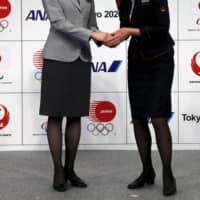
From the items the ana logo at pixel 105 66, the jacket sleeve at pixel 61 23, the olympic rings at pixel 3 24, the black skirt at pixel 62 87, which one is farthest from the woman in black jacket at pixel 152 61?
the olympic rings at pixel 3 24

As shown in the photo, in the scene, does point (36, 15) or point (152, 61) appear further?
point (36, 15)

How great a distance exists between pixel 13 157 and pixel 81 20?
4.90 ft

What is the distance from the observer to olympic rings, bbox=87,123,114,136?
3.69 m

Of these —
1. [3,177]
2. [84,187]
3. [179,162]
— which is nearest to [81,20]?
[84,187]

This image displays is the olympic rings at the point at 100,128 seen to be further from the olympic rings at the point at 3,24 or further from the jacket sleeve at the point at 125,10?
the jacket sleeve at the point at 125,10

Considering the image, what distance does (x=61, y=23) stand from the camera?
7.64ft

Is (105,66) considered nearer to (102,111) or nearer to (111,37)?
(102,111)

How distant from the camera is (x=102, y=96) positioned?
3672 mm

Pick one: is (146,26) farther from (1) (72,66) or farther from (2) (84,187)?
(2) (84,187)

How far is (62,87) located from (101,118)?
1304 mm

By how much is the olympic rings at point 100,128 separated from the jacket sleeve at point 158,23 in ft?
5.11

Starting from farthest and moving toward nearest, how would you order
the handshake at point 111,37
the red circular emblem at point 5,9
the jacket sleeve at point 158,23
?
the red circular emblem at point 5,9, the handshake at point 111,37, the jacket sleeve at point 158,23

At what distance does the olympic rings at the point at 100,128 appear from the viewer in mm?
3691

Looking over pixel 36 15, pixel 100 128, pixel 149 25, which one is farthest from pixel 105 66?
pixel 149 25
